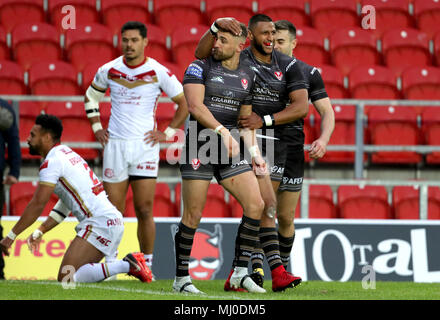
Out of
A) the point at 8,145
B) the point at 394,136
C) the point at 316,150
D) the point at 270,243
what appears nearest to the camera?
the point at 316,150

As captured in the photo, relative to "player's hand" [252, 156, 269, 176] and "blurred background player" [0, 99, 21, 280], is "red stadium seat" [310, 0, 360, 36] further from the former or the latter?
"player's hand" [252, 156, 269, 176]

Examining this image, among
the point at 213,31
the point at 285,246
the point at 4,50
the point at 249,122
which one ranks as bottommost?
the point at 285,246

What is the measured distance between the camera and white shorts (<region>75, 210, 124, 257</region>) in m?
7.51

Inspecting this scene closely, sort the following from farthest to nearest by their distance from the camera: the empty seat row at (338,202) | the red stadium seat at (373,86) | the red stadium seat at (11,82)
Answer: the red stadium seat at (373,86) → the red stadium seat at (11,82) → the empty seat row at (338,202)

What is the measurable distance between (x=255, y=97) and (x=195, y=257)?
10.1ft

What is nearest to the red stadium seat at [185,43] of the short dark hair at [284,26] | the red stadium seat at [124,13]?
the red stadium seat at [124,13]

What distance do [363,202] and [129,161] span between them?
3655mm

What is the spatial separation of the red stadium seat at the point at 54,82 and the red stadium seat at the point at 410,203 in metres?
4.58

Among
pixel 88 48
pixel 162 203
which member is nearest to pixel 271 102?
pixel 162 203

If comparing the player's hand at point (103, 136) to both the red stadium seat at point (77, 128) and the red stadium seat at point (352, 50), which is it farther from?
the red stadium seat at point (352, 50)

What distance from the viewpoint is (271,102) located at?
→ 23.5 feet

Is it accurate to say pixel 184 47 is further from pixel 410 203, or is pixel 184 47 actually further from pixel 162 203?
pixel 410 203

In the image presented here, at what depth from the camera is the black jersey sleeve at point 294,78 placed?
7.05 m

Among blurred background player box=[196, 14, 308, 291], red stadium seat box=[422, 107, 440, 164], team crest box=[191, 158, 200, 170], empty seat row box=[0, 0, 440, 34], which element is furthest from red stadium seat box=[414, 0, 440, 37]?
team crest box=[191, 158, 200, 170]
